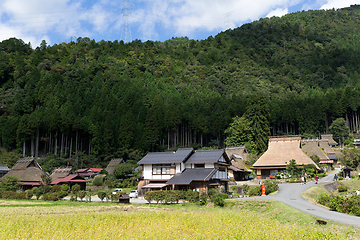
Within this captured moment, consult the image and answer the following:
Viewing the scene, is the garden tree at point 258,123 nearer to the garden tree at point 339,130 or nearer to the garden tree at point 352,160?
the garden tree at point 339,130

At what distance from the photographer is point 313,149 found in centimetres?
5053

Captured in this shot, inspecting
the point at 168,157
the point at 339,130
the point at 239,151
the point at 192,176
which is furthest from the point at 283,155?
the point at 339,130

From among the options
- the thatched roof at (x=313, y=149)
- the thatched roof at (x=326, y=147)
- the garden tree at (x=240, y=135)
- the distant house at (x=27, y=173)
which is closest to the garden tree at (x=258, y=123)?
the garden tree at (x=240, y=135)

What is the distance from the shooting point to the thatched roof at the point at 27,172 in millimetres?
42219

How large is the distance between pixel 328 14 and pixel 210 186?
21244cm

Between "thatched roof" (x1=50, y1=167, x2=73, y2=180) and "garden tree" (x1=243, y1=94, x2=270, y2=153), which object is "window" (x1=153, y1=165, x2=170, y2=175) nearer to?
"thatched roof" (x1=50, y1=167, x2=73, y2=180)

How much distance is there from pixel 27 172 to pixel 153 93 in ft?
164

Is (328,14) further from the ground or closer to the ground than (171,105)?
further from the ground

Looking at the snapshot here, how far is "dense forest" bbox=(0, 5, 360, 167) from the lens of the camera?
6469 centimetres

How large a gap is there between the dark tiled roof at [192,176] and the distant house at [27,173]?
75.0 feet

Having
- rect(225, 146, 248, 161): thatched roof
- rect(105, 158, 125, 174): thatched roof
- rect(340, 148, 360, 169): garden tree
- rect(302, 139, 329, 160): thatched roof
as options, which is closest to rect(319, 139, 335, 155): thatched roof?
rect(302, 139, 329, 160): thatched roof

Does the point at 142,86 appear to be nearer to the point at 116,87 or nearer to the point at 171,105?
the point at 116,87

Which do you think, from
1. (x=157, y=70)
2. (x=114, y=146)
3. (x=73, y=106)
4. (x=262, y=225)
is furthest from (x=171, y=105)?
(x=262, y=225)

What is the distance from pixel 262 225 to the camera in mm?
13094
